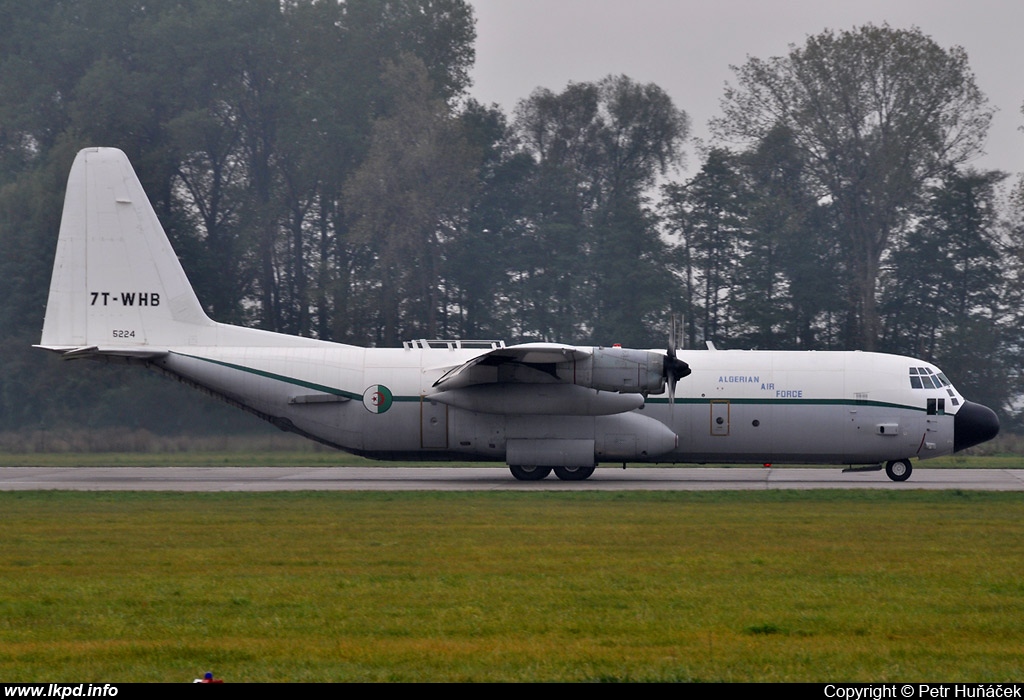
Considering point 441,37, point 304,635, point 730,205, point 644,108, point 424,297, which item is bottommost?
point 304,635

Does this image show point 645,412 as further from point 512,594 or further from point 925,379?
point 512,594

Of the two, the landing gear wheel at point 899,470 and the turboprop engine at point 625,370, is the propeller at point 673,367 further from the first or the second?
the landing gear wheel at point 899,470

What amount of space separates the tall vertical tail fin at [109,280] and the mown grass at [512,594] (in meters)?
9.15

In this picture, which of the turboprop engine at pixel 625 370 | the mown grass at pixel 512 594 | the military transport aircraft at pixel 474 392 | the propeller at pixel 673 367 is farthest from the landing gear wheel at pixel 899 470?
the mown grass at pixel 512 594

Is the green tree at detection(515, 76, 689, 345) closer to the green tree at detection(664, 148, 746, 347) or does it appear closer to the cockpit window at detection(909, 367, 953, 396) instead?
the green tree at detection(664, 148, 746, 347)

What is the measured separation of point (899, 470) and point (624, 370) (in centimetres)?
885

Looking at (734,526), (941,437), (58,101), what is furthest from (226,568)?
(58,101)

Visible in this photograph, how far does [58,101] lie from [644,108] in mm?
34123

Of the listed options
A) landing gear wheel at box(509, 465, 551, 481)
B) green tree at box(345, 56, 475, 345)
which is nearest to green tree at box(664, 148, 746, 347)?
green tree at box(345, 56, 475, 345)

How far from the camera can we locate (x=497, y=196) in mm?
64250

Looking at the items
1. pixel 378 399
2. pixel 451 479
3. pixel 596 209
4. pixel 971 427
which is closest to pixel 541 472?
pixel 451 479

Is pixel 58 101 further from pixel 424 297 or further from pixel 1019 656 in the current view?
pixel 1019 656

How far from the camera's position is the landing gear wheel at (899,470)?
3017cm

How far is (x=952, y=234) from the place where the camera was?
183 feet
